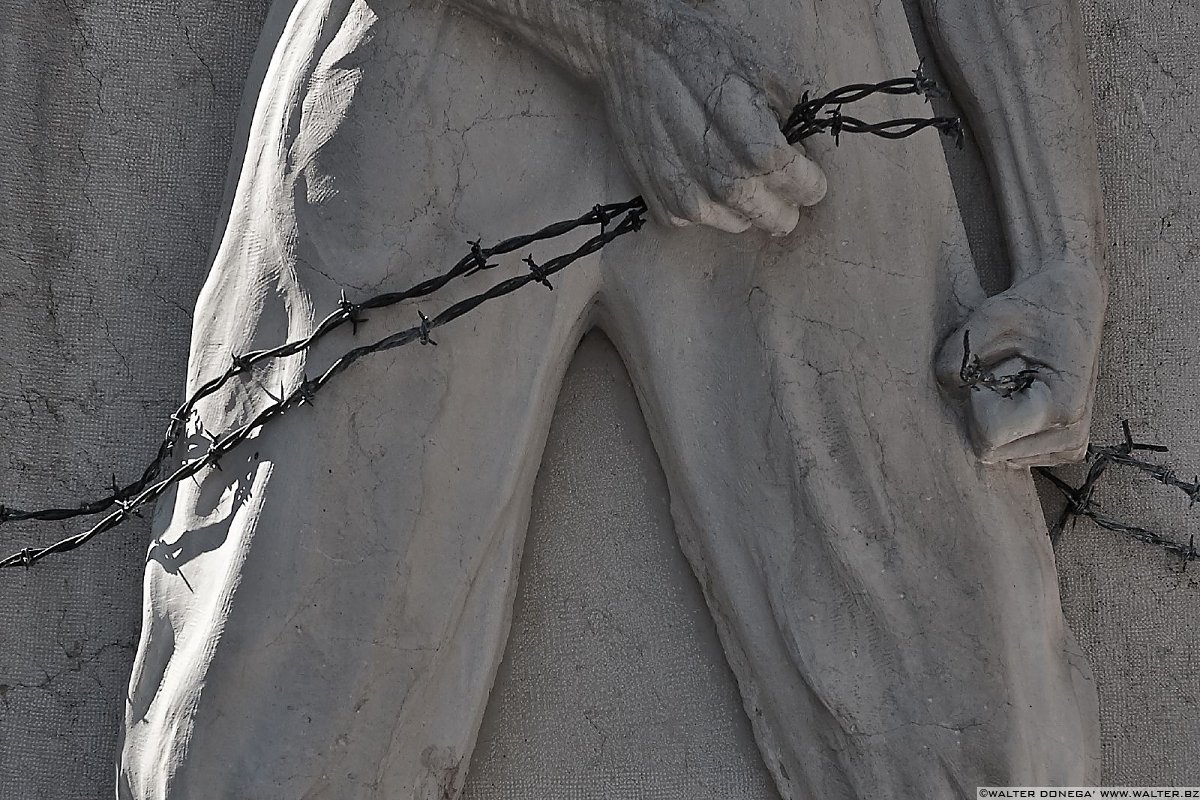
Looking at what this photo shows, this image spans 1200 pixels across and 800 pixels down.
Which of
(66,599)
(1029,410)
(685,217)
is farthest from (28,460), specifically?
(1029,410)

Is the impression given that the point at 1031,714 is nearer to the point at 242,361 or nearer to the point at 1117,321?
the point at 1117,321

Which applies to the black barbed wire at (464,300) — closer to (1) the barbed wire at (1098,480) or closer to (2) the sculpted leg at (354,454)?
(2) the sculpted leg at (354,454)

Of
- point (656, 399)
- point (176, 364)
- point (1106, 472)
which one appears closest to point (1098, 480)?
point (1106, 472)

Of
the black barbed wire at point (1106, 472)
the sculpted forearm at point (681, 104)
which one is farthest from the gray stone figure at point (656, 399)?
the black barbed wire at point (1106, 472)

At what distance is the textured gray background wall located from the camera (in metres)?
1.38

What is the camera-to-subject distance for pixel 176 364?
4.76 feet

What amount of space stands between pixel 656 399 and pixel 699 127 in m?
0.30

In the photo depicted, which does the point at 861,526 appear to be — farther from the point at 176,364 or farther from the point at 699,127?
the point at 176,364

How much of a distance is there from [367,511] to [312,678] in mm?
151

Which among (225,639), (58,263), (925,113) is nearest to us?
(225,639)

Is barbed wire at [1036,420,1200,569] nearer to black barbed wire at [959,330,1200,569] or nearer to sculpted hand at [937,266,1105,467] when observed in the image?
black barbed wire at [959,330,1200,569]

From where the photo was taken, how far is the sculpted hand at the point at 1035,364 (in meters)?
1.22

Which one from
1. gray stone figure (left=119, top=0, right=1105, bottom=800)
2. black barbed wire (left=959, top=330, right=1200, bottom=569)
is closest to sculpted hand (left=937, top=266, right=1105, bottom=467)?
gray stone figure (left=119, top=0, right=1105, bottom=800)

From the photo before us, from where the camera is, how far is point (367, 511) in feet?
3.94
